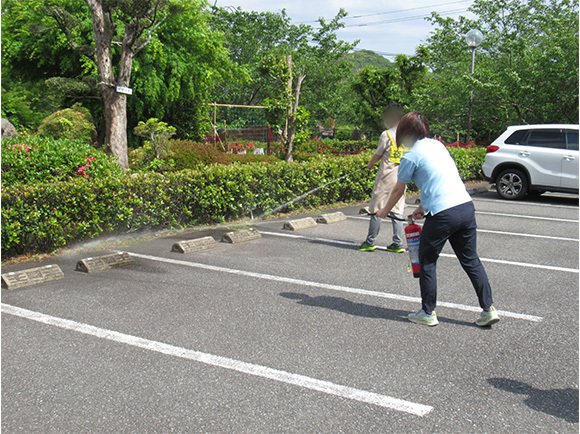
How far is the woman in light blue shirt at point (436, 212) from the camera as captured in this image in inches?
165

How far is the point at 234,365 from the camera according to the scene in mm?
3641

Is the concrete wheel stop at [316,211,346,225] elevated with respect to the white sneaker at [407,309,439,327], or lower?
elevated

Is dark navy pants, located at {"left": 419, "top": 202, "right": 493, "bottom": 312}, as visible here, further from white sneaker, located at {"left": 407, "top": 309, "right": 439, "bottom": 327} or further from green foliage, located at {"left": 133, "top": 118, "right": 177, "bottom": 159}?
green foliage, located at {"left": 133, "top": 118, "right": 177, "bottom": 159}

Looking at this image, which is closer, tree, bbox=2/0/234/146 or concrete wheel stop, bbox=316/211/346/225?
concrete wheel stop, bbox=316/211/346/225

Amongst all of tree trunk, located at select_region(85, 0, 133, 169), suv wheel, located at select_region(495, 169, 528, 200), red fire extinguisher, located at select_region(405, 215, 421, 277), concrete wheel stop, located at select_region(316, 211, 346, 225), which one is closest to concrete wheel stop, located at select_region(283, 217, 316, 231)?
concrete wheel stop, located at select_region(316, 211, 346, 225)

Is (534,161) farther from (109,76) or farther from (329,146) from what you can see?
(329,146)

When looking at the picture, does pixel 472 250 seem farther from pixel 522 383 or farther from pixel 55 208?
pixel 55 208

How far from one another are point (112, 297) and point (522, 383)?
11.6ft

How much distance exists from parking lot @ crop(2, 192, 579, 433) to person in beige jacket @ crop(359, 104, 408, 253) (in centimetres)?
62

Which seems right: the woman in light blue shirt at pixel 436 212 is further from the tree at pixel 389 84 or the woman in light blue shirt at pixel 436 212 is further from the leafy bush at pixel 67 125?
the tree at pixel 389 84

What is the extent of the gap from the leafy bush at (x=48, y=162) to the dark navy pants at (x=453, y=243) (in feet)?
16.1

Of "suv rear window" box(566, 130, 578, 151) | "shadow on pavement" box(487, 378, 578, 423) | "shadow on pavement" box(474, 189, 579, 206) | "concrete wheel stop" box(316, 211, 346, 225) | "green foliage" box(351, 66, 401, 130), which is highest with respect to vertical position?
"green foliage" box(351, 66, 401, 130)

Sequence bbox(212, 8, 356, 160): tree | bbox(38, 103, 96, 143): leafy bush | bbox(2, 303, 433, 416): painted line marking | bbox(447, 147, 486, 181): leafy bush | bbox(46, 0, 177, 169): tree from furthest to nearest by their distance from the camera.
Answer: bbox(212, 8, 356, 160): tree, bbox(38, 103, 96, 143): leafy bush, bbox(447, 147, 486, 181): leafy bush, bbox(46, 0, 177, 169): tree, bbox(2, 303, 433, 416): painted line marking

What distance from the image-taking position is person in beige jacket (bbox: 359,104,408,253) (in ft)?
22.5
